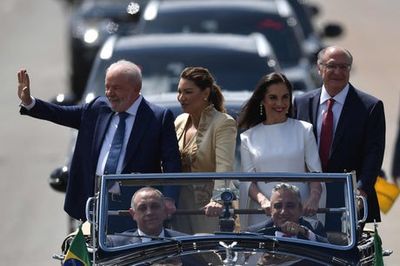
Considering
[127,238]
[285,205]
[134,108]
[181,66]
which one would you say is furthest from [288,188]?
[181,66]

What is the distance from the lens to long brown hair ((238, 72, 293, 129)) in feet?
30.5

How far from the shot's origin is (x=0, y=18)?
38.8 m

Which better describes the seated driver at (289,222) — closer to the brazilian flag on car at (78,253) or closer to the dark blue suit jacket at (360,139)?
the brazilian flag on car at (78,253)

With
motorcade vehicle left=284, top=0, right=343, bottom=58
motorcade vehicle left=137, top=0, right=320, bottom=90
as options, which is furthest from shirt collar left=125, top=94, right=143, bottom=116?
motorcade vehicle left=284, top=0, right=343, bottom=58

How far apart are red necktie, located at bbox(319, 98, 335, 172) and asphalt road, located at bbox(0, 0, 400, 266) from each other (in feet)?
11.0

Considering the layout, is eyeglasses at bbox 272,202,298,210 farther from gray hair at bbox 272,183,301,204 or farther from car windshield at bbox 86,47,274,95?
car windshield at bbox 86,47,274,95

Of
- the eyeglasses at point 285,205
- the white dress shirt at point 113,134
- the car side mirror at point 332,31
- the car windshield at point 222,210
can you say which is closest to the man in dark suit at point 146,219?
the car windshield at point 222,210

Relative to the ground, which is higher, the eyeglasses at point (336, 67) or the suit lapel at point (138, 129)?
the eyeglasses at point (336, 67)

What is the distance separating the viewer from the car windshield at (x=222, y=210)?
27.4 feet

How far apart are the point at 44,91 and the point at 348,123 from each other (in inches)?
645

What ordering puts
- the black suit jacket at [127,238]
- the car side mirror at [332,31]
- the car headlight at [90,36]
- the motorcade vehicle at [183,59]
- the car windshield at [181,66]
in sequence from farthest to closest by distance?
the car side mirror at [332,31] → the car headlight at [90,36] → the motorcade vehicle at [183,59] → the car windshield at [181,66] → the black suit jacket at [127,238]

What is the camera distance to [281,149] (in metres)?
9.17

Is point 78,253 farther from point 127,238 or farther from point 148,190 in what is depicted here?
point 148,190

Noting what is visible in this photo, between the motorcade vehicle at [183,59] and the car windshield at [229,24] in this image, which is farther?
the car windshield at [229,24]
